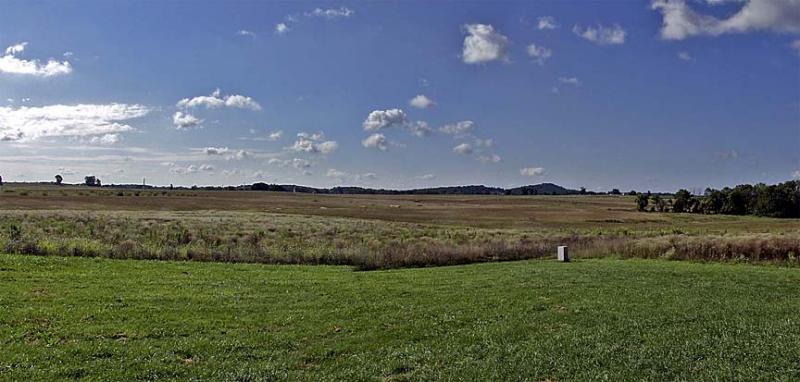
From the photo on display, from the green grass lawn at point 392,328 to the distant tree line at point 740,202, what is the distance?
9107 centimetres

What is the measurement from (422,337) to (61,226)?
4237 cm

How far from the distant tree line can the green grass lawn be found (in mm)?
91071

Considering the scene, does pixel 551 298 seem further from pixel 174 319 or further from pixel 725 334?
pixel 174 319

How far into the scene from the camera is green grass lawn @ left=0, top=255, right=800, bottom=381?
871 cm

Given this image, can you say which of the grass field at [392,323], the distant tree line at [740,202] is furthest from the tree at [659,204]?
the grass field at [392,323]

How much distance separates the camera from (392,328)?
37.4 feet

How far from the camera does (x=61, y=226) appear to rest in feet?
148

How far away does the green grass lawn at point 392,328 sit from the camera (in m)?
8.71

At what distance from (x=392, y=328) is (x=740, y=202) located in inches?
4236

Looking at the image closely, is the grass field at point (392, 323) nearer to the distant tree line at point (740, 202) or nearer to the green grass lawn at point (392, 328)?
the green grass lawn at point (392, 328)

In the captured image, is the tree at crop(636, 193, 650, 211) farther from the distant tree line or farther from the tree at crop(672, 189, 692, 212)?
the tree at crop(672, 189, 692, 212)

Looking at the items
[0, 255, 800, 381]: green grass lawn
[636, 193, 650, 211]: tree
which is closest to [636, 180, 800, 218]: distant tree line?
[636, 193, 650, 211]: tree

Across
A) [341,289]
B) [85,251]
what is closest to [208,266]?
[85,251]

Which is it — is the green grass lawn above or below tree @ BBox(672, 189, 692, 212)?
below
